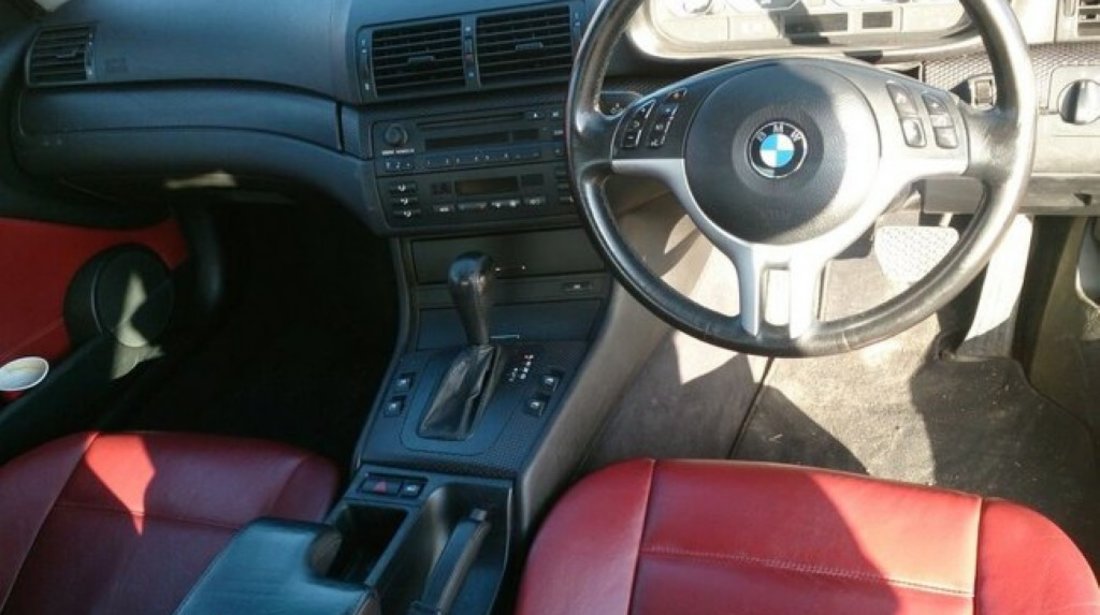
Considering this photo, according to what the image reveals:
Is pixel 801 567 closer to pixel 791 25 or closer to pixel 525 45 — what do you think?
Answer: pixel 791 25

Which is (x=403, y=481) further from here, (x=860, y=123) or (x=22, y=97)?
(x=22, y=97)

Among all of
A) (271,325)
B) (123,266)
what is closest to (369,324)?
(271,325)

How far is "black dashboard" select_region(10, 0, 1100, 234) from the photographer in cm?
147

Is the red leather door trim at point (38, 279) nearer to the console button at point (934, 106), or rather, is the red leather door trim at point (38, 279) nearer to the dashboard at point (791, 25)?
the dashboard at point (791, 25)

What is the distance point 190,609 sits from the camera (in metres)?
1.13

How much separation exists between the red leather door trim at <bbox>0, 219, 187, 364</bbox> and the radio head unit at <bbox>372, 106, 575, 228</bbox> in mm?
801

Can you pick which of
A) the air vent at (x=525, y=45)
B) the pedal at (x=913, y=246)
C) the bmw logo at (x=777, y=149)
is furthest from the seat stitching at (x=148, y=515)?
the pedal at (x=913, y=246)

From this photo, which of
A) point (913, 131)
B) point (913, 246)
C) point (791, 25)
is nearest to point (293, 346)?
point (913, 246)

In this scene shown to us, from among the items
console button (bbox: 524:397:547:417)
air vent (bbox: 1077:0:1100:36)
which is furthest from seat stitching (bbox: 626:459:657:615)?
air vent (bbox: 1077:0:1100:36)

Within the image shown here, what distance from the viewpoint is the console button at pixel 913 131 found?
1181mm

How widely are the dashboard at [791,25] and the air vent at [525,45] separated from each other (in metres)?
0.15

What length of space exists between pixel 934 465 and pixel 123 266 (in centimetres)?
174

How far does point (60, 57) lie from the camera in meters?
2.00

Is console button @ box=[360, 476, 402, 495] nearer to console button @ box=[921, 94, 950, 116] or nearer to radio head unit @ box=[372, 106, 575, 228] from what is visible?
radio head unit @ box=[372, 106, 575, 228]
